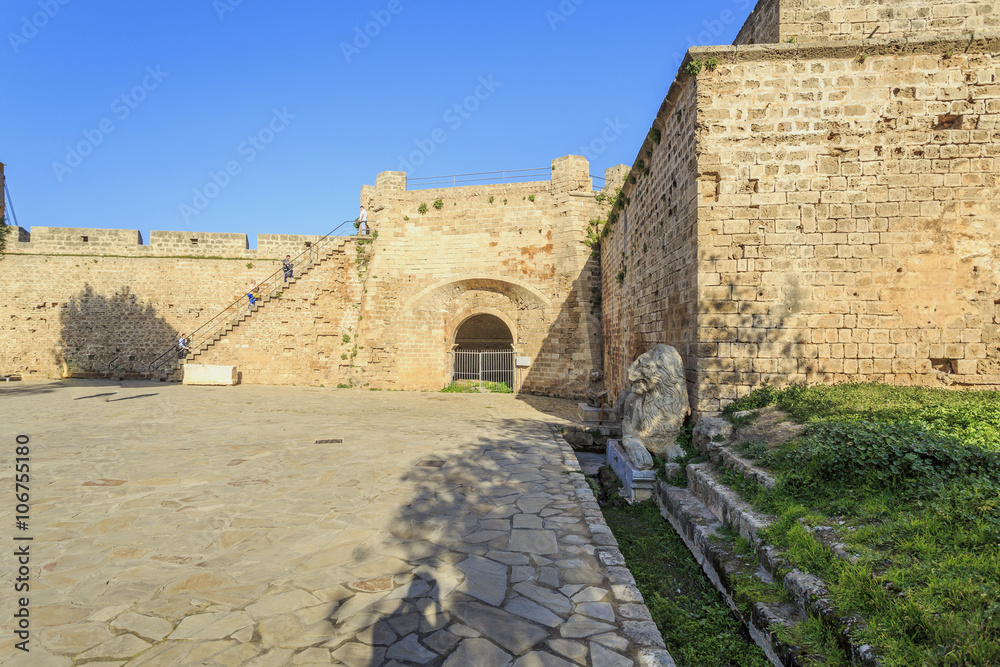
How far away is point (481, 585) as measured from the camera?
3111 millimetres

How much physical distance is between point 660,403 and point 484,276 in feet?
36.7

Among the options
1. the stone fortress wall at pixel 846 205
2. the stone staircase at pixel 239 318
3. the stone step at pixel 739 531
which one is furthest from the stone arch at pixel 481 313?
the stone step at pixel 739 531

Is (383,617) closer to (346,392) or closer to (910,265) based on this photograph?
(910,265)

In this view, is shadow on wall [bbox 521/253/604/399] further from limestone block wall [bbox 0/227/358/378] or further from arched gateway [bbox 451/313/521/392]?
limestone block wall [bbox 0/227/358/378]

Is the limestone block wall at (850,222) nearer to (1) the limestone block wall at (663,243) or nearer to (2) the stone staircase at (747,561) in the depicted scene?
(1) the limestone block wall at (663,243)

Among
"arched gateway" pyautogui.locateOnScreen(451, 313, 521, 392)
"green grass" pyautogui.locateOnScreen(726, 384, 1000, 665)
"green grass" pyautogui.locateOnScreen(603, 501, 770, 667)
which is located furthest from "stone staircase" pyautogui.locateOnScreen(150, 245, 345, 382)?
"green grass" pyautogui.locateOnScreen(726, 384, 1000, 665)

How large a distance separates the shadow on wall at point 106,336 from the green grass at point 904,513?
21.5 m

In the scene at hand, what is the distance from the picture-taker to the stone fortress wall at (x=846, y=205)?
6250 millimetres

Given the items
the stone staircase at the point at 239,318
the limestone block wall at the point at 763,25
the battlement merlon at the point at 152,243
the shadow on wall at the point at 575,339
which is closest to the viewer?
the limestone block wall at the point at 763,25

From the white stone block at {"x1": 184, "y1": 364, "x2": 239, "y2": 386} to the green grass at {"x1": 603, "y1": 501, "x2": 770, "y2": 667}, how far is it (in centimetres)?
1519

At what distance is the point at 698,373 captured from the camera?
21.4 feet

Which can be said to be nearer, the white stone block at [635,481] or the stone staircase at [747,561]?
the stone staircase at [747,561]

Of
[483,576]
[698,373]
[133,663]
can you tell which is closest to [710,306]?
[698,373]

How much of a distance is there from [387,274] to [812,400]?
46.4ft
